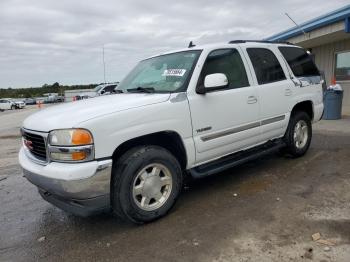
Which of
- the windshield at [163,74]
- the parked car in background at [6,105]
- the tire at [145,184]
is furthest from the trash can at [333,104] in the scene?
the parked car in background at [6,105]

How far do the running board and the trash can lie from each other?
5932 millimetres

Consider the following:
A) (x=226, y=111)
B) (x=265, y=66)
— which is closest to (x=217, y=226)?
(x=226, y=111)

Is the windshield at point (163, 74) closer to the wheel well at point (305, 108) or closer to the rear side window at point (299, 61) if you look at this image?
the rear side window at point (299, 61)

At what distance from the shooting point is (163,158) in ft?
12.5

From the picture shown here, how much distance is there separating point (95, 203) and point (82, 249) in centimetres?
49

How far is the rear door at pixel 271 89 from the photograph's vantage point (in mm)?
4988

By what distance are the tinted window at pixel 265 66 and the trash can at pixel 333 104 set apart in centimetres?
595

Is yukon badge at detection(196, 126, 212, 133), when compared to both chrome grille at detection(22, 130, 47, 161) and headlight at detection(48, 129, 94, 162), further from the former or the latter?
chrome grille at detection(22, 130, 47, 161)

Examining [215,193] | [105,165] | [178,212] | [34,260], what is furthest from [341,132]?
[34,260]

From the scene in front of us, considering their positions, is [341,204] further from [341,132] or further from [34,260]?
[341,132]

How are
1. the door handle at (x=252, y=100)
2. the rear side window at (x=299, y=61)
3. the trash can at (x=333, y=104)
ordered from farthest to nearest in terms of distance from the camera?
the trash can at (x=333, y=104) → the rear side window at (x=299, y=61) → the door handle at (x=252, y=100)

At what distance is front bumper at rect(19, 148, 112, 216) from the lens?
3.22 meters

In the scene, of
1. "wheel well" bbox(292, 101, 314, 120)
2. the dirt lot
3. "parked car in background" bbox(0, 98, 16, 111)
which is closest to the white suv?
"wheel well" bbox(292, 101, 314, 120)

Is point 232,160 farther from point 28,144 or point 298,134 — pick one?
point 28,144
